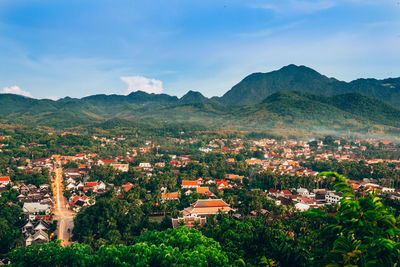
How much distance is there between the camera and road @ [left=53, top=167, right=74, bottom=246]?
845 inches

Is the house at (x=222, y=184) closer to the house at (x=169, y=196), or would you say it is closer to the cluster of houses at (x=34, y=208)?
the house at (x=169, y=196)

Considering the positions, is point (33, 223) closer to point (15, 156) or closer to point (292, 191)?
point (292, 191)

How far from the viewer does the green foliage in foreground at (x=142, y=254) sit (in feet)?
31.6

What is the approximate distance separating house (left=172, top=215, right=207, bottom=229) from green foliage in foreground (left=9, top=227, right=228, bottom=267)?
26.4 feet

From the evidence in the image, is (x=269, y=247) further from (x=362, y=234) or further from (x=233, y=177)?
(x=233, y=177)

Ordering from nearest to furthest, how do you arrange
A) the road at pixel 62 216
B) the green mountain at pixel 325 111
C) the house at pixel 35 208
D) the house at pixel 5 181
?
the road at pixel 62 216, the house at pixel 35 208, the house at pixel 5 181, the green mountain at pixel 325 111

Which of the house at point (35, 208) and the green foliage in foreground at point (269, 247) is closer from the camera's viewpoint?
the green foliage in foreground at point (269, 247)

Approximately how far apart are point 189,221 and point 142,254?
41.6 ft

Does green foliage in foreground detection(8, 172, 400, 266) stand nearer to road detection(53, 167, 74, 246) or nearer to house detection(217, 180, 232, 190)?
road detection(53, 167, 74, 246)

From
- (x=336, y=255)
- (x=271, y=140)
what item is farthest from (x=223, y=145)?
(x=336, y=255)

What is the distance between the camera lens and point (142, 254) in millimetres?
9984

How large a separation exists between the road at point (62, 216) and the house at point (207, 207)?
9.51 meters

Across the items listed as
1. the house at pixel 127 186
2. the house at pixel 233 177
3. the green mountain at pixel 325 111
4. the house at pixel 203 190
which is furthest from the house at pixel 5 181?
the green mountain at pixel 325 111

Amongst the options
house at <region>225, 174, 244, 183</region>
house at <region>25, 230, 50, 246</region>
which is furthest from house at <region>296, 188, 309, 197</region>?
house at <region>25, 230, 50, 246</region>
